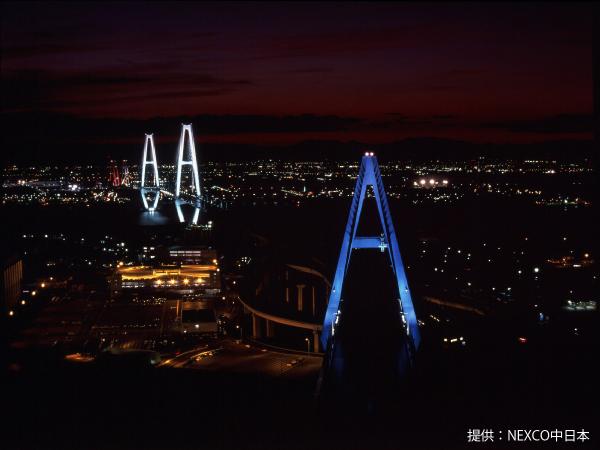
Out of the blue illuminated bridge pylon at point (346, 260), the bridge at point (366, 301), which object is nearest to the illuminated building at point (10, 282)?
the bridge at point (366, 301)

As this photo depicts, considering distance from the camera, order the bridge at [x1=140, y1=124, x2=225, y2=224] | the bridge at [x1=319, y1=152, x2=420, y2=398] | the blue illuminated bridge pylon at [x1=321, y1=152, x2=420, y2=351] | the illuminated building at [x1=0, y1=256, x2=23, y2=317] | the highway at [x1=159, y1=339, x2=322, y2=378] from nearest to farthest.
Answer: the bridge at [x1=319, y1=152, x2=420, y2=398] < the highway at [x1=159, y1=339, x2=322, y2=378] < the blue illuminated bridge pylon at [x1=321, y1=152, x2=420, y2=351] < the illuminated building at [x1=0, y1=256, x2=23, y2=317] < the bridge at [x1=140, y1=124, x2=225, y2=224]

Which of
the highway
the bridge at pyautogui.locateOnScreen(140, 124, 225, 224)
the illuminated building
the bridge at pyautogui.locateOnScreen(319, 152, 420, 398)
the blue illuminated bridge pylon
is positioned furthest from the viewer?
the bridge at pyautogui.locateOnScreen(140, 124, 225, 224)

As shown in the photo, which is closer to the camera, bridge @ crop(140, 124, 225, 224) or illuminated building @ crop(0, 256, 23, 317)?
illuminated building @ crop(0, 256, 23, 317)

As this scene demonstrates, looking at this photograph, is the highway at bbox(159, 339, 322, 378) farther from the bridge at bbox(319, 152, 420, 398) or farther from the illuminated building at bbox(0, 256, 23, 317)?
the illuminated building at bbox(0, 256, 23, 317)

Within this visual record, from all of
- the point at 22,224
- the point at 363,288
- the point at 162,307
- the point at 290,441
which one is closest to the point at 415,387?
the point at 290,441

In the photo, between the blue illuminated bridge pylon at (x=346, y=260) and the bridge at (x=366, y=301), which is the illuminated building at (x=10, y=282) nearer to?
the bridge at (x=366, y=301)

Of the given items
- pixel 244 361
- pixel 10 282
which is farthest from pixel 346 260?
pixel 10 282

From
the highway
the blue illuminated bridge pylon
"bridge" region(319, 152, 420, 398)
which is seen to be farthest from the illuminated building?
the blue illuminated bridge pylon

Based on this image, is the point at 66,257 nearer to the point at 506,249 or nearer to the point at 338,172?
the point at 506,249

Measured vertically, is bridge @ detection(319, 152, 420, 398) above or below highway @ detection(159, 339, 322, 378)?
above

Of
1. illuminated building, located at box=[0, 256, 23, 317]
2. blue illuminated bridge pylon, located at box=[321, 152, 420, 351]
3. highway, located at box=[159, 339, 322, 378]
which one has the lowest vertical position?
highway, located at box=[159, 339, 322, 378]

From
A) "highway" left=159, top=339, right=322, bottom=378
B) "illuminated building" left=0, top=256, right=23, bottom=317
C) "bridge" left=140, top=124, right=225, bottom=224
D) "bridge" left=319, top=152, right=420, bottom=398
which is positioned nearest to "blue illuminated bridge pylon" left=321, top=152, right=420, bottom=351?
"bridge" left=319, top=152, right=420, bottom=398
